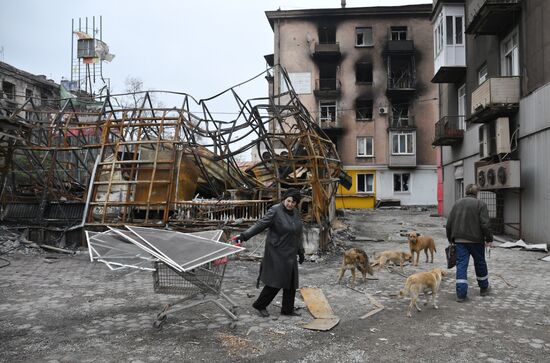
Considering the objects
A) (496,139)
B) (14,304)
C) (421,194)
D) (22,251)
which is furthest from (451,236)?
(421,194)

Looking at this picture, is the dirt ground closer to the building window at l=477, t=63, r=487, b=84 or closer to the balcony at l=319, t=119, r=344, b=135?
the building window at l=477, t=63, r=487, b=84

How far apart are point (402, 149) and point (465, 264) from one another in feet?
91.7

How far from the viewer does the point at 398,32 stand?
1389 inches

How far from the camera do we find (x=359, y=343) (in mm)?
4805

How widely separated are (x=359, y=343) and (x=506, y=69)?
43.9 ft

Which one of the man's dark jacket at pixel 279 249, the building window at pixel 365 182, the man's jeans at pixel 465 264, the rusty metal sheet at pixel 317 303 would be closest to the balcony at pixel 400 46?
the building window at pixel 365 182

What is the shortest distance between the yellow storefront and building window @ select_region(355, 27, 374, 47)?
32.9 feet

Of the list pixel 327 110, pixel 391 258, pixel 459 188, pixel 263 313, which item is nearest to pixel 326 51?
pixel 327 110

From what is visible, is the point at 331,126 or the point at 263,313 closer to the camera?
the point at 263,313

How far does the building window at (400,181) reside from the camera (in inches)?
1323

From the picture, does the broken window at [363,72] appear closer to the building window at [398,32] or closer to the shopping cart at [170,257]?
the building window at [398,32]

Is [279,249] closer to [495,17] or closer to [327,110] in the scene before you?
[495,17]

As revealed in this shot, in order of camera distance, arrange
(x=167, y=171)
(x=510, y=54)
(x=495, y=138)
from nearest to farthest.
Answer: (x=167, y=171) → (x=495, y=138) → (x=510, y=54)

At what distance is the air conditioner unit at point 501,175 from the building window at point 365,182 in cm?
1899
